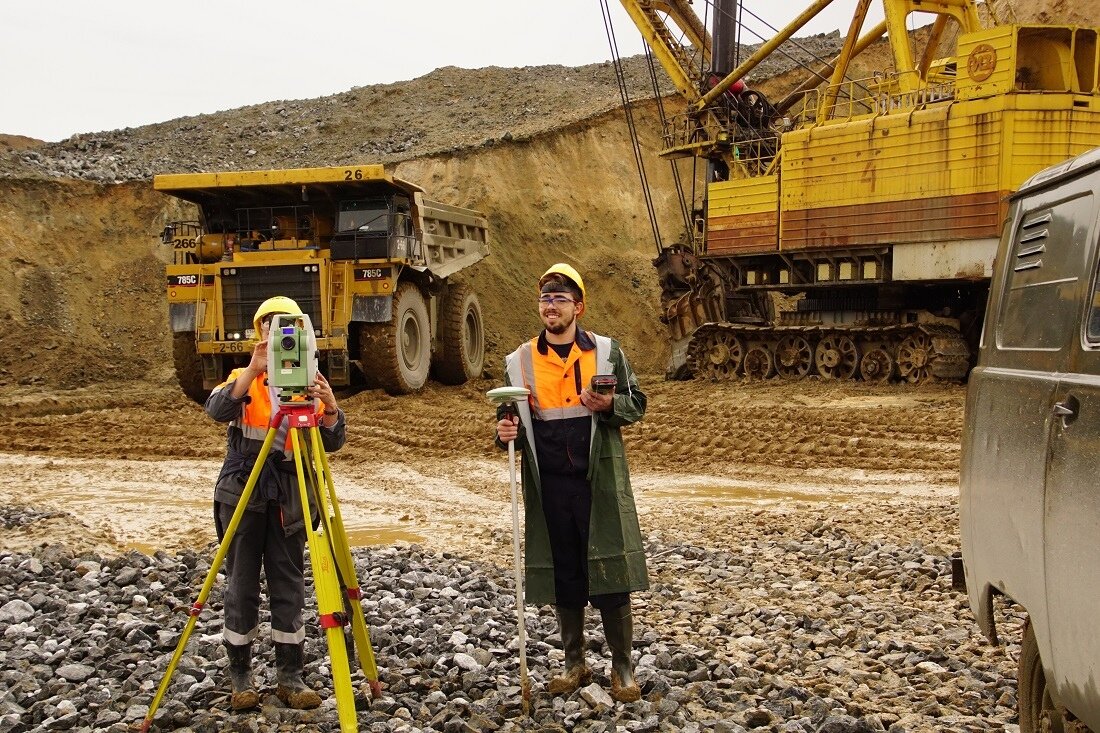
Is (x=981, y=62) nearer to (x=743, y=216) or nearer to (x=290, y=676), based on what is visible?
(x=743, y=216)

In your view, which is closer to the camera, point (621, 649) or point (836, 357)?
point (621, 649)

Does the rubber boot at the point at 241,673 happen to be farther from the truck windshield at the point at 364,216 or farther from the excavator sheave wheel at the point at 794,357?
the excavator sheave wheel at the point at 794,357

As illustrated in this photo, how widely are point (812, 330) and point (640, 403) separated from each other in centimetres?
1510

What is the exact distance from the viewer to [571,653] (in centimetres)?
541

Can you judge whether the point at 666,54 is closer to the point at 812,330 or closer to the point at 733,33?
the point at 733,33

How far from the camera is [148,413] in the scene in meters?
18.3

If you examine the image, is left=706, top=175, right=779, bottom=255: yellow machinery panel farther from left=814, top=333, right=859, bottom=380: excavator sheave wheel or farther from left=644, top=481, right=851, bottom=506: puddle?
left=644, top=481, right=851, bottom=506: puddle

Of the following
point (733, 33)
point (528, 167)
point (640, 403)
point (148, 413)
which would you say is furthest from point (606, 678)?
point (528, 167)

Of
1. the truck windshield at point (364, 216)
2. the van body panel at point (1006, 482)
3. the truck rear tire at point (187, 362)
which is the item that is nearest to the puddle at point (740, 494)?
the van body panel at point (1006, 482)

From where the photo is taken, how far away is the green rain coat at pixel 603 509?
16.8 feet

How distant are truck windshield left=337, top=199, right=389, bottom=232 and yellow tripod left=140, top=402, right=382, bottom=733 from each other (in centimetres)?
1340

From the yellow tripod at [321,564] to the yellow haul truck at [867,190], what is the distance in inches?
502

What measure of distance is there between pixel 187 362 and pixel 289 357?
14.5 metres

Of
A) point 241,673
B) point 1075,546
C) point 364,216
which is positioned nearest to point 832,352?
point 364,216
